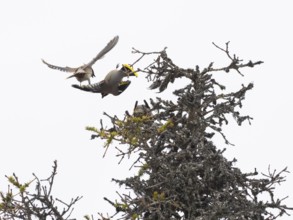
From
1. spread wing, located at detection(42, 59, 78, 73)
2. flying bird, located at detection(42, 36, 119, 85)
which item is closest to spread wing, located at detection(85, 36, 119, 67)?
flying bird, located at detection(42, 36, 119, 85)

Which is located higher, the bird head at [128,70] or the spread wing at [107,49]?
the spread wing at [107,49]

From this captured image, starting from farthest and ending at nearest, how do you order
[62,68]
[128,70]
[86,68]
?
[62,68], [86,68], [128,70]

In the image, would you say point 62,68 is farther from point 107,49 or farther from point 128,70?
point 128,70

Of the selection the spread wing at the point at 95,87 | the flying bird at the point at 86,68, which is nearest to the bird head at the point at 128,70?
the spread wing at the point at 95,87

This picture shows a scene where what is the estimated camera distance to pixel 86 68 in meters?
12.2

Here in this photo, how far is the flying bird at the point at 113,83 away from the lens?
11.5 metres

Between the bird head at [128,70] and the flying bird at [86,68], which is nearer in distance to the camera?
the bird head at [128,70]

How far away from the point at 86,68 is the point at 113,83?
90 centimetres

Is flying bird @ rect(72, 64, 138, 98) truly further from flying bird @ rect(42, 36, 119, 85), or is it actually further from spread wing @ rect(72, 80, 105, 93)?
flying bird @ rect(42, 36, 119, 85)

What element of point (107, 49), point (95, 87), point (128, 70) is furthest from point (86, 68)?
point (128, 70)

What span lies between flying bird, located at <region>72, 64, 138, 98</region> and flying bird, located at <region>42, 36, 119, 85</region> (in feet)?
1.80

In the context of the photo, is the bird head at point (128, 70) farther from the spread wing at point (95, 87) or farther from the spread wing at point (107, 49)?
the spread wing at point (107, 49)

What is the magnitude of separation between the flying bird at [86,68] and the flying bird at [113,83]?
0.55 metres

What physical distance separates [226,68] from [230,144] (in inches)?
52.2
